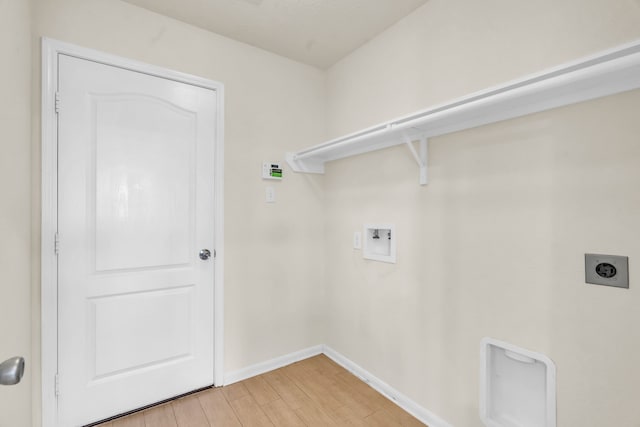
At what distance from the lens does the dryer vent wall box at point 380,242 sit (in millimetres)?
1937

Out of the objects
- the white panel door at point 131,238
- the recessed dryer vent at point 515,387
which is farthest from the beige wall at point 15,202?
the recessed dryer vent at point 515,387

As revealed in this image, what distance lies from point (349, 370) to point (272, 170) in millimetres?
1641

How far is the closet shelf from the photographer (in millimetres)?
922

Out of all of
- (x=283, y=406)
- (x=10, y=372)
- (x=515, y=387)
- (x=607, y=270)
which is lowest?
(x=283, y=406)

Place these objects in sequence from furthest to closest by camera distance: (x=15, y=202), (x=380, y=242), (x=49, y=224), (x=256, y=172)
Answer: (x=256, y=172), (x=380, y=242), (x=49, y=224), (x=15, y=202)

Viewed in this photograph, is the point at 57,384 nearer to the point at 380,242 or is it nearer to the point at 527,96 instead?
the point at 380,242

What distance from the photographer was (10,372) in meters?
0.64

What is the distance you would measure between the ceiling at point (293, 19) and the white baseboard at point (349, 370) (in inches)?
93.9

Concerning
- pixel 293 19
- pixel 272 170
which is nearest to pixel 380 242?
pixel 272 170

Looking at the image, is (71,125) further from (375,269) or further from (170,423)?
(375,269)

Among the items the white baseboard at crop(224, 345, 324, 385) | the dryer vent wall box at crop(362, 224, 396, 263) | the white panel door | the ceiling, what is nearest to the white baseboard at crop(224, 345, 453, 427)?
the white baseboard at crop(224, 345, 324, 385)

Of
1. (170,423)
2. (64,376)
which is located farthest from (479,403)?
(64,376)

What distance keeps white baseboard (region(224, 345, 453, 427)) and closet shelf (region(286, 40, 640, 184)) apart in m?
1.34

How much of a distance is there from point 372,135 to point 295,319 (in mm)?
1579
